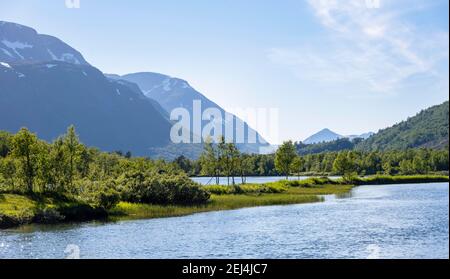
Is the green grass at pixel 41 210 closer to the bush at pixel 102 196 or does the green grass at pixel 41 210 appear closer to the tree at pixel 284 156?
the bush at pixel 102 196

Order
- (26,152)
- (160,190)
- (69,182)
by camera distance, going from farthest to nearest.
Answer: (69,182)
(160,190)
(26,152)

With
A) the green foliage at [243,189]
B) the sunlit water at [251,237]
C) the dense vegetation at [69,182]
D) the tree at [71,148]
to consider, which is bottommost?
the sunlit water at [251,237]

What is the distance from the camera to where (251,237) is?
50.6 meters

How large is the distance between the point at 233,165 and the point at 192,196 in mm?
56791

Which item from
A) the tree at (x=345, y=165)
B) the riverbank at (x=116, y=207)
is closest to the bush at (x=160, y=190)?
the riverbank at (x=116, y=207)

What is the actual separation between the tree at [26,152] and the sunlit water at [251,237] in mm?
19960

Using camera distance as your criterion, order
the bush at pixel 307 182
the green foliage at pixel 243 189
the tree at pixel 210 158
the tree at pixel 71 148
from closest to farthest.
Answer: the tree at pixel 71 148 < the green foliage at pixel 243 189 < the tree at pixel 210 158 < the bush at pixel 307 182

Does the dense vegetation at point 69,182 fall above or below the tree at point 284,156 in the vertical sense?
below

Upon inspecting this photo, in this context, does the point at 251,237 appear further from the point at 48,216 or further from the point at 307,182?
the point at 307,182

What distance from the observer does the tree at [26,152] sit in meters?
74.3

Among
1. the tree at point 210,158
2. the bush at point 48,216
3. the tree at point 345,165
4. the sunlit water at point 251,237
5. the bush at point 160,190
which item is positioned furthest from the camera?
the tree at point 345,165

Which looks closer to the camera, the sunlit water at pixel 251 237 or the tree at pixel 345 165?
the sunlit water at pixel 251 237

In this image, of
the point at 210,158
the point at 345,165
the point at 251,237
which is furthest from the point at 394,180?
the point at 251,237

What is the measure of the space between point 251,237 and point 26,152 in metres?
42.6
